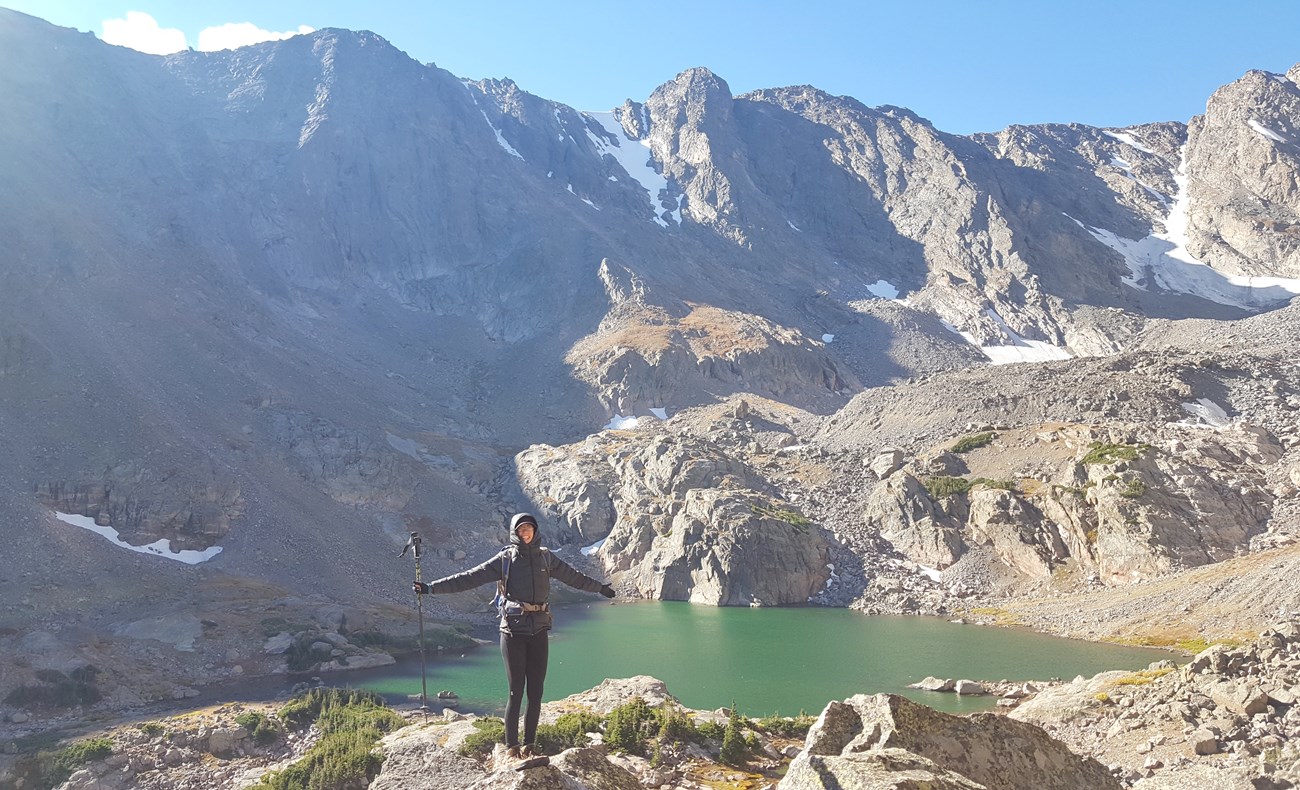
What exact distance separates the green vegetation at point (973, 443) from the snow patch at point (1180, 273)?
94.8 meters

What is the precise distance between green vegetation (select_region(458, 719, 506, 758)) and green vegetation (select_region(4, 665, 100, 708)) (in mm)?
34118

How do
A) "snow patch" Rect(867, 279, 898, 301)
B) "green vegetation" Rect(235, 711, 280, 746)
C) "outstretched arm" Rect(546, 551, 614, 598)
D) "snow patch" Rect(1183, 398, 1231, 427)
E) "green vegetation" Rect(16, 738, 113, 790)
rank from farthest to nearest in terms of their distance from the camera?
"snow patch" Rect(867, 279, 898, 301) < "snow patch" Rect(1183, 398, 1231, 427) < "green vegetation" Rect(235, 711, 280, 746) < "green vegetation" Rect(16, 738, 113, 790) < "outstretched arm" Rect(546, 551, 614, 598)

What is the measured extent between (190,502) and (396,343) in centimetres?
6851

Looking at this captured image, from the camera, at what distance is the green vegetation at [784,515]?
71250 mm

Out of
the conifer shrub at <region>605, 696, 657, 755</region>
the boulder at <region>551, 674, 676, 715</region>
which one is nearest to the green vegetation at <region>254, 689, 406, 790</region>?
the conifer shrub at <region>605, 696, 657, 755</region>

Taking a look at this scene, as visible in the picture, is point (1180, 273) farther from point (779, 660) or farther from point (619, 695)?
point (619, 695)

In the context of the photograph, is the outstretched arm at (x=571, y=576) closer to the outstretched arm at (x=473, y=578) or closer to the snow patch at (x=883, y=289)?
the outstretched arm at (x=473, y=578)

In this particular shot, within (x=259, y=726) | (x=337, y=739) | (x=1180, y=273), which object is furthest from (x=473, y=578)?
(x=1180, y=273)

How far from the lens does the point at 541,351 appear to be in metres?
134

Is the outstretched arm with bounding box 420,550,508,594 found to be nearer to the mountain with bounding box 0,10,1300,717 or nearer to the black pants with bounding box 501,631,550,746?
the black pants with bounding box 501,631,550,746

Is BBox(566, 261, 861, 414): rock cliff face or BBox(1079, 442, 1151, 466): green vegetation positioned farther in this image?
BBox(566, 261, 861, 414): rock cliff face

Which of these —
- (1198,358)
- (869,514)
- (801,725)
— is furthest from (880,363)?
(801,725)

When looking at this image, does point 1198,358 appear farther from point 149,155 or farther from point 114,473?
point 149,155

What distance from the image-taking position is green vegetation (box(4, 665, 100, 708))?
38312 millimetres
